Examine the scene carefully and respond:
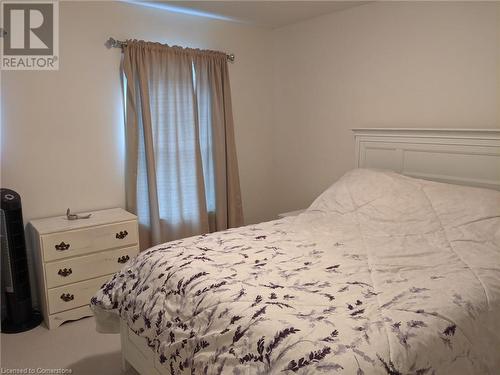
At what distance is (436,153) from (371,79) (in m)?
0.83

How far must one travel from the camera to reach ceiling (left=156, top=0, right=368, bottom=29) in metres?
3.11

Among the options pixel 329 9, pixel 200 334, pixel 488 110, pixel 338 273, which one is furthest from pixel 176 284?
pixel 329 9

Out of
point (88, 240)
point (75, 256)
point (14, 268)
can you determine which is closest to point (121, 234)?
point (88, 240)

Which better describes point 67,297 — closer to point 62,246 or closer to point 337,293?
point 62,246

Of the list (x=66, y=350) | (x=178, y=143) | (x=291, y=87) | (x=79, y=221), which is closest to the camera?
(x=66, y=350)

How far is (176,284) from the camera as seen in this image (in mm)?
1712

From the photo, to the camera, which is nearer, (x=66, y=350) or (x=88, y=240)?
(x=66, y=350)

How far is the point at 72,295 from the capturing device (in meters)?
2.61

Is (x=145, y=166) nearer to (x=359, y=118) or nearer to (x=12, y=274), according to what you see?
(x=12, y=274)

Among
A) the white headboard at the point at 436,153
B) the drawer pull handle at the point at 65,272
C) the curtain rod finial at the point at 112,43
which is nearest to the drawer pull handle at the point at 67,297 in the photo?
the drawer pull handle at the point at 65,272

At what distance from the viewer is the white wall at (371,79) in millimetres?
2549

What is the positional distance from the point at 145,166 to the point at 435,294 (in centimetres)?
238

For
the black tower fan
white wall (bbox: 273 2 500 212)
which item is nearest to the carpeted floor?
the black tower fan

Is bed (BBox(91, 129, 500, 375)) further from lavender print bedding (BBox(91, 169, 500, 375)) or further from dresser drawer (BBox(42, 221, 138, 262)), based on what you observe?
dresser drawer (BBox(42, 221, 138, 262))
